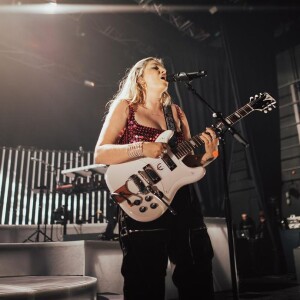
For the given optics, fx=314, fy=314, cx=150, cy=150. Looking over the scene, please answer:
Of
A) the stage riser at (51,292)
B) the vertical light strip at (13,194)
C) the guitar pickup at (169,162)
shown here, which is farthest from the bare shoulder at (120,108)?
the vertical light strip at (13,194)

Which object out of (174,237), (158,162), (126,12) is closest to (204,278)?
(174,237)

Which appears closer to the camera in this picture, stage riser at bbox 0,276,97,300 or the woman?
the woman

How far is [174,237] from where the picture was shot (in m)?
1.57

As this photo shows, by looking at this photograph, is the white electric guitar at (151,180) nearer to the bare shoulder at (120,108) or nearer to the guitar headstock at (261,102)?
the bare shoulder at (120,108)

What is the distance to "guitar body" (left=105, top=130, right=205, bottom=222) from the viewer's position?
5.28 ft

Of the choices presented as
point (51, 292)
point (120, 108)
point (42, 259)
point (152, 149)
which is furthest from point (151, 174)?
point (42, 259)

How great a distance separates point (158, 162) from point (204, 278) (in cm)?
65

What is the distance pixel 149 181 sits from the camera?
1.71m

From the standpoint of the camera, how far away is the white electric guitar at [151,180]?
1607 millimetres

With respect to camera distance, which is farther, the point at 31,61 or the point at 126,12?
the point at 31,61

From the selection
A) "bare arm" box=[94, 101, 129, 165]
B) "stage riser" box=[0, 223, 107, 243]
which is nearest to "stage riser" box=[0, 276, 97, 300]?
"bare arm" box=[94, 101, 129, 165]

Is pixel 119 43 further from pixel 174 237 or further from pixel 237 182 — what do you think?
pixel 174 237

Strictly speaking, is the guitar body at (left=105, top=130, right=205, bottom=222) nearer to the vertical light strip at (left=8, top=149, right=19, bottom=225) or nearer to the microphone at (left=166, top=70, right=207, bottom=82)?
the microphone at (left=166, top=70, right=207, bottom=82)

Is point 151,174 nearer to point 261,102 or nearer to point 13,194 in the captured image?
point 261,102
